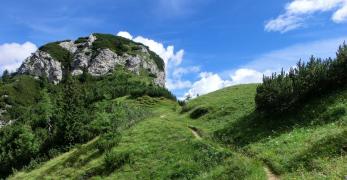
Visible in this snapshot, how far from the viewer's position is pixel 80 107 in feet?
254

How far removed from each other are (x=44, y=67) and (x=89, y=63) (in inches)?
777

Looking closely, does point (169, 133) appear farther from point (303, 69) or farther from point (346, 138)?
point (346, 138)

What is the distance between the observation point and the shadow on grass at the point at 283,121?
107 ft

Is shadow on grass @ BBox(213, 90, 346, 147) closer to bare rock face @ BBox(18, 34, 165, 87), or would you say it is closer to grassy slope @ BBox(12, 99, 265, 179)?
grassy slope @ BBox(12, 99, 265, 179)

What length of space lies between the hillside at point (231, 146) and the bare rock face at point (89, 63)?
11146 centimetres

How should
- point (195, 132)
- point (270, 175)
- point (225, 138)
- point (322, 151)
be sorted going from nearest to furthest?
point (322, 151) → point (270, 175) → point (225, 138) → point (195, 132)

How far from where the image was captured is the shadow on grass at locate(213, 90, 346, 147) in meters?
32.7

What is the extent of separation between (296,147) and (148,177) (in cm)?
1275

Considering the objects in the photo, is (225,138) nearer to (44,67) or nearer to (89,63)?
(89,63)

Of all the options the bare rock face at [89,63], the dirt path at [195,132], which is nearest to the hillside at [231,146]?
the dirt path at [195,132]

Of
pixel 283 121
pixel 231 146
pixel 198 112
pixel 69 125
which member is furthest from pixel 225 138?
pixel 69 125

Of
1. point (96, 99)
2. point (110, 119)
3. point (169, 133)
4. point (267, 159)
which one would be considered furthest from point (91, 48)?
point (267, 159)

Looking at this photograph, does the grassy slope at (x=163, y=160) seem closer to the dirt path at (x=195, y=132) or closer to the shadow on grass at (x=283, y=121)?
the dirt path at (x=195, y=132)

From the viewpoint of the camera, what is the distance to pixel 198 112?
2132 inches
